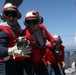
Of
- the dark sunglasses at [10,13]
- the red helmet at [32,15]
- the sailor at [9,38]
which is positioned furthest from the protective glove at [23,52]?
the red helmet at [32,15]

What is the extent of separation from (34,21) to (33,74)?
0.75 metres

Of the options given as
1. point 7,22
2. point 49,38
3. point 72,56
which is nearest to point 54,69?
point 49,38

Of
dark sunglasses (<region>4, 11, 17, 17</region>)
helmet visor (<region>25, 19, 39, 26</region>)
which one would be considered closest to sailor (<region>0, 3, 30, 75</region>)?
dark sunglasses (<region>4, 11, 17, 17</region>)

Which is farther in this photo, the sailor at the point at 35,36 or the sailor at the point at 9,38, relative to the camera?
the sailor at the point at 35,36

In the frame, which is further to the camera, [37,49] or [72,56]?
[72,56]

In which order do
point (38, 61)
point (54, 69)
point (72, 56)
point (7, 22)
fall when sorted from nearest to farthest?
point (7, 22) → point (38, 61) → point (54, 69) → point (72, 56)

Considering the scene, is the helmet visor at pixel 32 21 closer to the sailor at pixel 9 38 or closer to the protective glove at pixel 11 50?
the sailor at pixel 9 38

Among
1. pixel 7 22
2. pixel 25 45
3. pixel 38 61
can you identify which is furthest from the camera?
pixel 38 61

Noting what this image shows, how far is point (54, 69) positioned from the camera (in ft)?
25.4

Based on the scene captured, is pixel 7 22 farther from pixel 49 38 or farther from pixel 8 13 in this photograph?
pixel 49 38

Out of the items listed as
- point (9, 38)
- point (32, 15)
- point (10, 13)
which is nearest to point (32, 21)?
point (32, 15)

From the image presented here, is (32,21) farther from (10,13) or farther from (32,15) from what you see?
(10,13)

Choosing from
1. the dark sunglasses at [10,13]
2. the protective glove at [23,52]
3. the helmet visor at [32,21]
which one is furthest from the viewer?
the helmet visor at [32,21]

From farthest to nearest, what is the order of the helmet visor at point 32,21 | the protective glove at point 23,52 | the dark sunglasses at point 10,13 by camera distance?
the helmet visor at point 32,21
the dark sunglasses at point 10,13
the protective glove at point 23,52
